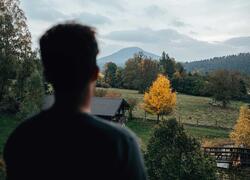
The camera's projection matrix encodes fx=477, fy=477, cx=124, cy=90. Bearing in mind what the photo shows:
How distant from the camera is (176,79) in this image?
104m

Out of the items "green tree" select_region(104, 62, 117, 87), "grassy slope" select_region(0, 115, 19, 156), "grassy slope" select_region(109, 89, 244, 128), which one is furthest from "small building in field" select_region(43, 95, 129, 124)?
"green tree" select_region(104, 62, 117, 87)

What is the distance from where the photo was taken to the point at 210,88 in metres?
90.9

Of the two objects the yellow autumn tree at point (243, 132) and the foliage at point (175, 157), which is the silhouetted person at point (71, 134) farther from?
the yellow autumn tree at point (243, 132)

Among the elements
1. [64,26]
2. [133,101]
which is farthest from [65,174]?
[133,101]

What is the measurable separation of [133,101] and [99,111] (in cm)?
1305

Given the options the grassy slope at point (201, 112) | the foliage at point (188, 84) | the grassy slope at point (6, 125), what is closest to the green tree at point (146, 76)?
the grassy slope at point (201, 112)

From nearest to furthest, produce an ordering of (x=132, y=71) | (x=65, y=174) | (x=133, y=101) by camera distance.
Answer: (x=65, y=174) → (x=133, y=101) → (x=132, y=71)

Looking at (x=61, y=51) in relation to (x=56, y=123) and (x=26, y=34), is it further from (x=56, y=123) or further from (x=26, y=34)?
(x=26, y=34)

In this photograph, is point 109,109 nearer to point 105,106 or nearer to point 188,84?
point 105,106

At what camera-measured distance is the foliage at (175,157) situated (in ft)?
80.8

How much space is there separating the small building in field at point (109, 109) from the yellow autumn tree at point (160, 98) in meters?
4.37

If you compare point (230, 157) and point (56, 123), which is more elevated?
point (56, 123)

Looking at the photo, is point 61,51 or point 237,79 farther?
point 237,79

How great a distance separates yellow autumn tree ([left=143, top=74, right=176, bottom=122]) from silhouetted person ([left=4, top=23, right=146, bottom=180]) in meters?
64.1
